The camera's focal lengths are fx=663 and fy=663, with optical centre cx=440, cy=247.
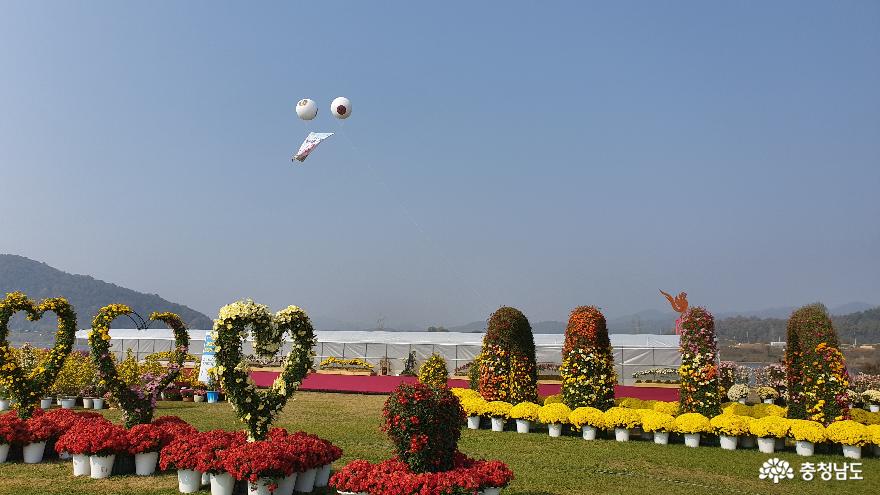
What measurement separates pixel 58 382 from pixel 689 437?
2387 centimetres

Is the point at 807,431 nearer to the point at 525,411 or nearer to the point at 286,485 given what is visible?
the point at 525,411

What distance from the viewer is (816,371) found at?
60.4ft

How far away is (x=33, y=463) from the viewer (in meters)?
14.4

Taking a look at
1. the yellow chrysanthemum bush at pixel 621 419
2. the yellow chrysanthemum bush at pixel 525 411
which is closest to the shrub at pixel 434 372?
the yellow chrysanthemum bush at pixel 525 411

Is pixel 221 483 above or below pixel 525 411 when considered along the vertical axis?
above

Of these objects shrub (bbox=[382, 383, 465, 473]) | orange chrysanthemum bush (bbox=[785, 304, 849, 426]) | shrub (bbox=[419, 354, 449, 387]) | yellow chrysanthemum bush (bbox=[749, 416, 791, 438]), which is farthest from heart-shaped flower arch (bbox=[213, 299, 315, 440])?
shrub (bbox=[419, 354, 449, 387])

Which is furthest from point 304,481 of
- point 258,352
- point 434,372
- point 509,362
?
point 434,372

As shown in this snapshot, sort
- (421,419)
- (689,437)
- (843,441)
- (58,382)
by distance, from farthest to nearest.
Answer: (58,382)
(689,437)
(843,441)
(421,419)

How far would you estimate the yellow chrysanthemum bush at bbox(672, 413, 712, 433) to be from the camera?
18.0 m

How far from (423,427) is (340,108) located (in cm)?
1483

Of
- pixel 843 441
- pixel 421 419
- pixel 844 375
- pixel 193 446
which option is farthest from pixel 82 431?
pixel 844 375

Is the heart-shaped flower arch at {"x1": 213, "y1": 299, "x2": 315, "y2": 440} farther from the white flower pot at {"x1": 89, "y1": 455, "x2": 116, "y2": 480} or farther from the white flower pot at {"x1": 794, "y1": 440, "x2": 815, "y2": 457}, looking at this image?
the white flower pot at {"x1": 794, "y1": 440, "x2": 815, "y2": 457}

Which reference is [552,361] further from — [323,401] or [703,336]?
[703,336]

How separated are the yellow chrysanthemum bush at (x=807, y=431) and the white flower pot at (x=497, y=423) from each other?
812 cm
